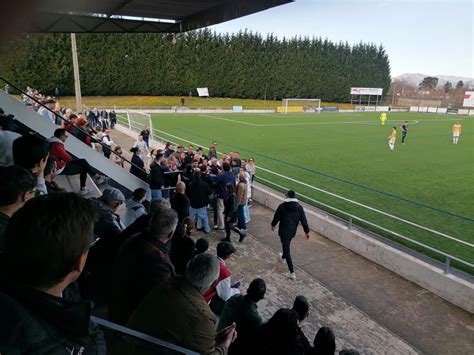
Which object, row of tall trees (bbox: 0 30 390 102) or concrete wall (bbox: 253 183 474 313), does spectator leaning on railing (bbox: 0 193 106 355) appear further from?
row of tall trees (bbox: 0 30 390 102)

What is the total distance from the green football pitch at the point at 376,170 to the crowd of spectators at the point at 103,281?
522 centimetres

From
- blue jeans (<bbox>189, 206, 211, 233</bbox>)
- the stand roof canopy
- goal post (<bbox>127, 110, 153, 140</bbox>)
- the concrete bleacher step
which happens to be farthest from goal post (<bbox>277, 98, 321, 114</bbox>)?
the concrete bleacher step

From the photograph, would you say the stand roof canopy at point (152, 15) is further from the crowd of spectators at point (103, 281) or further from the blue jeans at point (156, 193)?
the blue jeans at point (156, 193)

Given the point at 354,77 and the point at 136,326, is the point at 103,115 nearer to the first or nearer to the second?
the point at 136,326

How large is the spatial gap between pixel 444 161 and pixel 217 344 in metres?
19.5

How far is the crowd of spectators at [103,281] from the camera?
50.0 inches

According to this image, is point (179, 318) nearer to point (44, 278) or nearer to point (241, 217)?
point (44, 278)

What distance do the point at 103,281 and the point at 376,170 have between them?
1482 centimetres

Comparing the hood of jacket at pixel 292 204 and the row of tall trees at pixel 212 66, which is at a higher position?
the row of tall trees at pixel 212 66

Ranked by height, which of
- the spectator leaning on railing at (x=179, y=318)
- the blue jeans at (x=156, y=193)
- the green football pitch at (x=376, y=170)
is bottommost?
the green football pitch at (x=376, y=170)

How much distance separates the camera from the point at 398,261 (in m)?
6.80

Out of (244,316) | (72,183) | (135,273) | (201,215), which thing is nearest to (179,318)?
(135,273)

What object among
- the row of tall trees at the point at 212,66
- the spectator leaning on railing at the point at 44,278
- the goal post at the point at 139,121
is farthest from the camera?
the row of tall trees at the point at 212,66

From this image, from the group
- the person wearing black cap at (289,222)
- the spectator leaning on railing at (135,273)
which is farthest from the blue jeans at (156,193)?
the spectator leaning on railing at (135,273)
